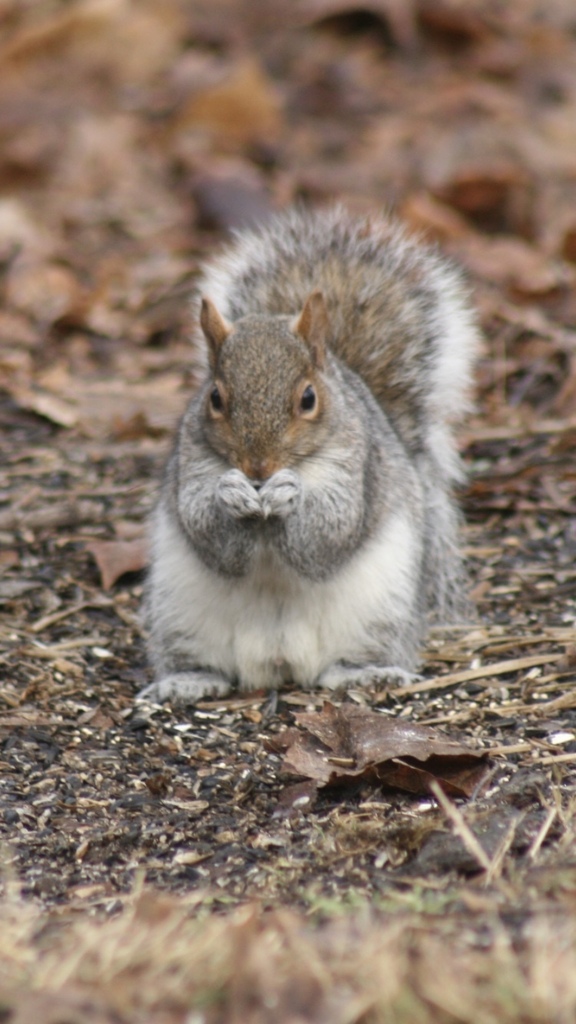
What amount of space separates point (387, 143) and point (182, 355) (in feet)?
10.3

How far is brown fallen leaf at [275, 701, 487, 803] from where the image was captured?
2895 millimetres

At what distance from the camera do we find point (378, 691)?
3.55 m

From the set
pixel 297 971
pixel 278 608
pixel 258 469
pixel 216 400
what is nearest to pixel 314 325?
pixel 216 400

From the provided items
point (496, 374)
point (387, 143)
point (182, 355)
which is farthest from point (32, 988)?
point (387, 143)

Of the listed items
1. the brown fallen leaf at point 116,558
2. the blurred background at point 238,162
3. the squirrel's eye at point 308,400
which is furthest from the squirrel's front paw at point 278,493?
the blurred background at point 238,162

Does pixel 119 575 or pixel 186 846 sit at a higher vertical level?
pixel 119 575

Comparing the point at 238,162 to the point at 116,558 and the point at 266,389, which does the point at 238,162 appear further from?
the point at 266,389

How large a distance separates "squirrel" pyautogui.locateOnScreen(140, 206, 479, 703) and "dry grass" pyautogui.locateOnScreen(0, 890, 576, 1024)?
1.39 metres

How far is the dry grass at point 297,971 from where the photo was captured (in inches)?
70.5

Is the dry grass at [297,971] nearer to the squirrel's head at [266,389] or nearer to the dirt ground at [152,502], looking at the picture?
the dirt ground at [152,502]

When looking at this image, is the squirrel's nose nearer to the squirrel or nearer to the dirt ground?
the squirrel

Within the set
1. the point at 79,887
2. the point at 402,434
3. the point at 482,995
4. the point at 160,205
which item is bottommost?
the point at 79,887

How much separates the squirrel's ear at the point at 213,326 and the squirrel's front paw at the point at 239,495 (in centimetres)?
35

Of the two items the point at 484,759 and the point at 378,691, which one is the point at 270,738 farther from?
the point at 484,759
